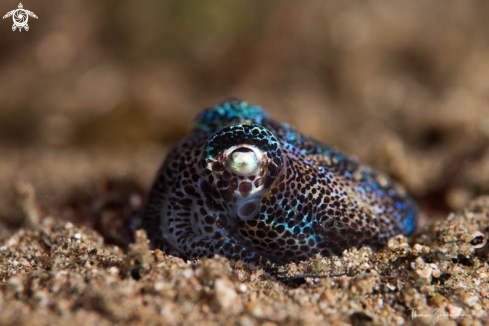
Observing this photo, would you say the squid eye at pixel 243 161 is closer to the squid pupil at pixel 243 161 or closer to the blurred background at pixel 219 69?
the squid pupil at pixel 243 161

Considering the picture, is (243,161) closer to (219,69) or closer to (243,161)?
(243,161)

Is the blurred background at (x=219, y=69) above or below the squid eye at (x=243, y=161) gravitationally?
above

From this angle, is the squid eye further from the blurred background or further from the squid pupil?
the blurred background

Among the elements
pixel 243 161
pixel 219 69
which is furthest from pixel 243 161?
pixel 219 69

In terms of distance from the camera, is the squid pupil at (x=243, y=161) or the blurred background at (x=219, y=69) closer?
the squid pupil at (x=243, y=161)

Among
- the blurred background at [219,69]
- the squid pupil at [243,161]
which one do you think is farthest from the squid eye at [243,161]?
the blurred background at [219,69]

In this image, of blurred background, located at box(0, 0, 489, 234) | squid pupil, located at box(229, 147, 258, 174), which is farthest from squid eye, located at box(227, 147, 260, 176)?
blurred background, located at box(0, 0, 489, 234)

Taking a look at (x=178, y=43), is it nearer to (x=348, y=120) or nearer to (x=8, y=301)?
(x=348, y=120)
